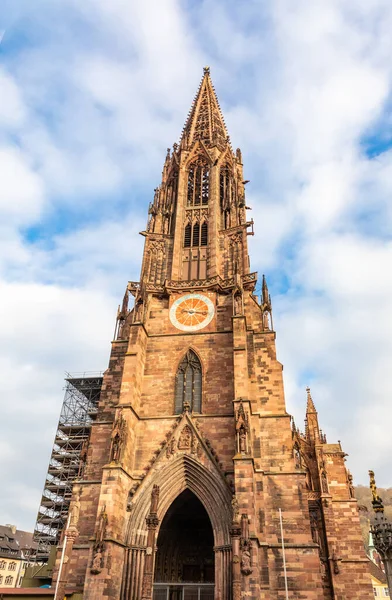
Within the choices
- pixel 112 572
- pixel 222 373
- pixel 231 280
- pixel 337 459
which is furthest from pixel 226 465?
pixel 337 459

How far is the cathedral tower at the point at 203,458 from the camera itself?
15867 mm

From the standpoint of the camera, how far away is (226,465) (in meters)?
18.1

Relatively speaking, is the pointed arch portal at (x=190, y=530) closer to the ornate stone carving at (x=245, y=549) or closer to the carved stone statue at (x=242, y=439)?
the ornate stone carving at (x=245, y=549)

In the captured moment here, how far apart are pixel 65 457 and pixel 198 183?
2249 centimetres

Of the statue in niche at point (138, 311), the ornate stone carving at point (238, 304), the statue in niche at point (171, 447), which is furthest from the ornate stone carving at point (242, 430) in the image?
the statue in niche at point (138, 311)

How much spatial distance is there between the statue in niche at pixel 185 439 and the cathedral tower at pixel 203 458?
43 millimetres

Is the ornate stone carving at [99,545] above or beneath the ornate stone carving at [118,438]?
beneath

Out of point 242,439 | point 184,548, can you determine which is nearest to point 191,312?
point 242,439

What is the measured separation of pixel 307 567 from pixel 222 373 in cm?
779

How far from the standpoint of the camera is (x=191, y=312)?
23.0m

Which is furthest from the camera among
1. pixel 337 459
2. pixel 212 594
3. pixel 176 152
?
pixel 176 152

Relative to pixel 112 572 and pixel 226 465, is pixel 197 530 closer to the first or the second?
pixel 226 465

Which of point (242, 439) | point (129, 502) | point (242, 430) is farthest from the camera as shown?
point (129, 502)

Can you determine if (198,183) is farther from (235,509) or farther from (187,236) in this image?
(235,509)
